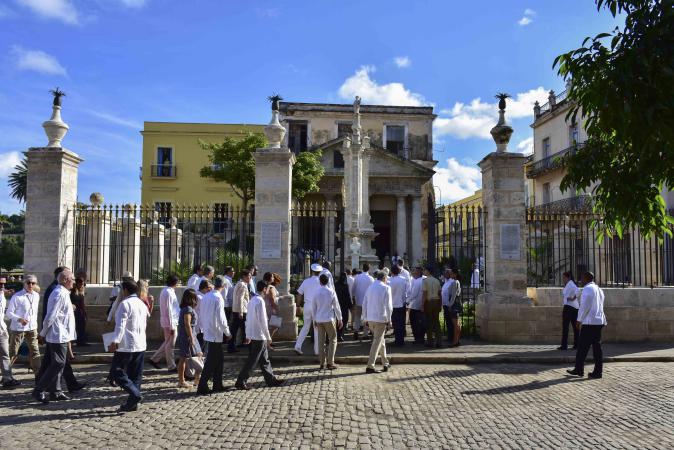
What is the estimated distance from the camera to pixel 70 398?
21.5 ft

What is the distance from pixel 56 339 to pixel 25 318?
1.28 meters

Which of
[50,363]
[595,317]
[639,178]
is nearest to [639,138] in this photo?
[639,178]

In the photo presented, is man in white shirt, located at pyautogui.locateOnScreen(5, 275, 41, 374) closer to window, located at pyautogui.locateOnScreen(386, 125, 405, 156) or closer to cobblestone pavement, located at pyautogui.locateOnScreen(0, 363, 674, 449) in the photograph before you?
cobblestone pavement, located at pyautogui.locateOnScreen(0, 363, 674, 449)

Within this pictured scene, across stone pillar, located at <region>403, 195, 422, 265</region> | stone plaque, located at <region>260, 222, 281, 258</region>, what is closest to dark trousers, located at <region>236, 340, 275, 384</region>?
stone plaque, located at <region>260, 222, 281, 258</region>

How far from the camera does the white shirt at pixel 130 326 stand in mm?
5941

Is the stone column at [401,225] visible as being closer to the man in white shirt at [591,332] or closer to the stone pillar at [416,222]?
the stone pillar at [416,222]

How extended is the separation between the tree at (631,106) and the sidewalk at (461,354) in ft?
13.7

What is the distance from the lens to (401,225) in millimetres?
31922

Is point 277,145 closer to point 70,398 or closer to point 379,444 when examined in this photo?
point 70,398

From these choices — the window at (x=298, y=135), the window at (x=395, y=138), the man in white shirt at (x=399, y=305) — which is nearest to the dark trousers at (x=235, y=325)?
the man in white shirt at (x=399, y=305)

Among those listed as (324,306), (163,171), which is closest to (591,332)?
(324,306)

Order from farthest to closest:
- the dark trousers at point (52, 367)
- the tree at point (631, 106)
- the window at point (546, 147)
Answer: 1. the window at point (546, 147)
2. the dark trousers at point (52, 367)
3. the tree at point (631, 106)

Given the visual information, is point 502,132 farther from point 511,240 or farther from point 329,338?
point 329,338

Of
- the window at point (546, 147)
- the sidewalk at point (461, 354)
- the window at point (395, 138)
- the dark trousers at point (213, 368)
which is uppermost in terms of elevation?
the window at point (395, 138)
